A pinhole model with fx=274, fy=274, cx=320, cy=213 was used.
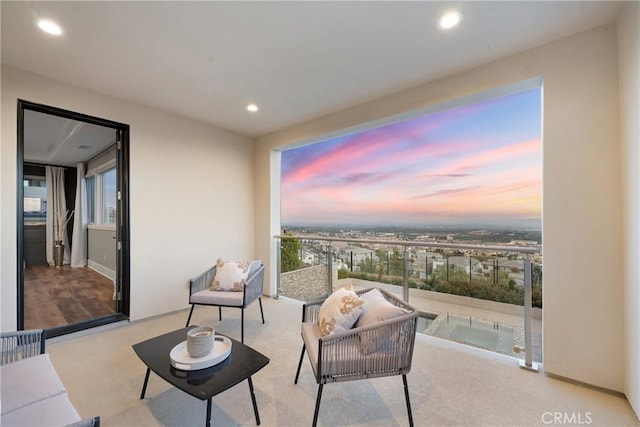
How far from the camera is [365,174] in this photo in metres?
4.64

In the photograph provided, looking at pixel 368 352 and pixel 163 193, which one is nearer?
pixel 368 352

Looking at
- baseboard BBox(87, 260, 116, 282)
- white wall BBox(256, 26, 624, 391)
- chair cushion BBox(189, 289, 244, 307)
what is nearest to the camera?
white wall BBox(256, 26, 624, 391)

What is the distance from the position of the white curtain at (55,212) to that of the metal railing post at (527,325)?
29.3 feet

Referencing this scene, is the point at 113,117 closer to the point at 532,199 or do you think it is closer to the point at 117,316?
the point at 117,316

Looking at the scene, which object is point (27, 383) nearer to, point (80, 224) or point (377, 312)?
point (377, 312)

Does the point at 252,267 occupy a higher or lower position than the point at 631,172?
lower

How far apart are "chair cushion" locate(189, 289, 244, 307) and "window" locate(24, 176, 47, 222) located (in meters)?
6.61

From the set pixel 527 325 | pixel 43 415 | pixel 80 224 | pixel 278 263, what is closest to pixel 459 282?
pixel 527 325

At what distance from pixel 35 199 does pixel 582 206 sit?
32.7 ft

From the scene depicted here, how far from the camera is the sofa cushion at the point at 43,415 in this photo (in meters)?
1.13

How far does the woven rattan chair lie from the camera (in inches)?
62.0

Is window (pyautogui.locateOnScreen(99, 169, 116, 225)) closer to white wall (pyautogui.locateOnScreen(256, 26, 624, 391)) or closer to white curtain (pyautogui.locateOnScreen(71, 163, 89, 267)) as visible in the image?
white curtain (pyautogui.locateOnScreen(71, 163, 89, 267))

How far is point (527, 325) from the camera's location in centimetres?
238

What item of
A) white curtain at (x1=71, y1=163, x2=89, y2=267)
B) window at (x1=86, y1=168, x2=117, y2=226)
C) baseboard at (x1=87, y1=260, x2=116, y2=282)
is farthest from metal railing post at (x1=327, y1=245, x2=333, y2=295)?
white curtain at (x1=71, y1=163, x2=89, y2=267)
